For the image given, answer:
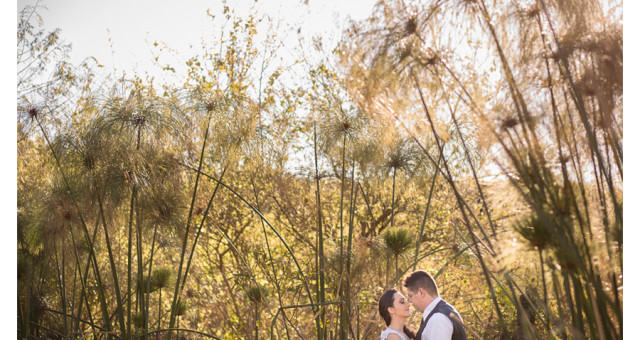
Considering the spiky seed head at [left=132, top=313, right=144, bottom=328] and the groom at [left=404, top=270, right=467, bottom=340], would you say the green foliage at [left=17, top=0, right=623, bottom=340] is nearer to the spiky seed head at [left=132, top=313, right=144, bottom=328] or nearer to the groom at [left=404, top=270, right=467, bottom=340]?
the spiky seed head at [left=132, top=313, right=144, bottom=328]

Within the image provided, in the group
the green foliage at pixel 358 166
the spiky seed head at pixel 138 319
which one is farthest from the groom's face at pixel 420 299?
the spiky seed head at pixel 138 319

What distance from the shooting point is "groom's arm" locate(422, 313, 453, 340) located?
2.03 metres

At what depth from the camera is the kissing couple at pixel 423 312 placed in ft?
6.72

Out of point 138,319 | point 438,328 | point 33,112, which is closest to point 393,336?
point 438,328

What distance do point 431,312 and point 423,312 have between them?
10 centimetres

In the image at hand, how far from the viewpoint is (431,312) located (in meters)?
2.14

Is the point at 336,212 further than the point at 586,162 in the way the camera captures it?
Yes

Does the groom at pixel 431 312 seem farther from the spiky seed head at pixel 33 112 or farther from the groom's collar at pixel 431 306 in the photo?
the spiky seed head at pixel 33 112

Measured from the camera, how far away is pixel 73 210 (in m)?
3.22

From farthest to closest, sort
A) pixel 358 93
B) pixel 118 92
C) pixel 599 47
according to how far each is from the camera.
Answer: pixel 118 92
pixel 358 93
pixel 599 47

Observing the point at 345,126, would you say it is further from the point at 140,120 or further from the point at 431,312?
the point at 431,312
